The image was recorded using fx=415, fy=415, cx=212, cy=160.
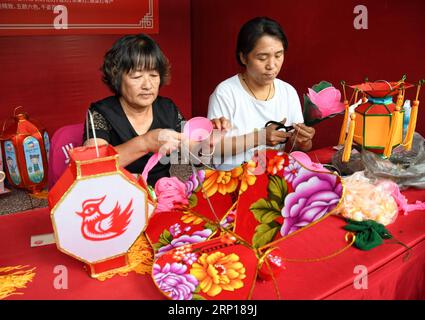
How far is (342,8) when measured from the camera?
7.69 ft

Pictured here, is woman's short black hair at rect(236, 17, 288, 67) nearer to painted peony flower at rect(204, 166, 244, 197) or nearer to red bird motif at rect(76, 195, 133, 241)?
painted peony flower at rect(204, 166, 244, 197)

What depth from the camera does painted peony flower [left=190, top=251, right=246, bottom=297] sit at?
0.81 m

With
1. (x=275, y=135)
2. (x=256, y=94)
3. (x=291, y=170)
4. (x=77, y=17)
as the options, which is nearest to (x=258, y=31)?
(x=256, y=94)

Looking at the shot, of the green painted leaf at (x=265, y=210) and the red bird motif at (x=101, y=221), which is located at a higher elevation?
the red bird motif at (x=101, y=221)

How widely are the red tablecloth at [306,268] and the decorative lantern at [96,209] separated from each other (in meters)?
0.07

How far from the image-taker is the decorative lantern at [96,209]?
0.80 meters

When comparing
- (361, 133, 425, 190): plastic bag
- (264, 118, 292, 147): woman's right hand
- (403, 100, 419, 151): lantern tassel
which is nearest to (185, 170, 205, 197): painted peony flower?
(264, 118, 292, 147): woman's right hand

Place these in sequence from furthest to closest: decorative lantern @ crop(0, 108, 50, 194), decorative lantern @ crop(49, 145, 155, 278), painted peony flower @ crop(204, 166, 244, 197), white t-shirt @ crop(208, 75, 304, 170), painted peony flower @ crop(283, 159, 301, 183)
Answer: decorative lantern @ crop(0, 108, 50, 194)
white t-shirt @ crop(208, 75, 304, 170)
painted peony flower @ crop(204, 166, 244, 197)
painted peony flower @ crop(283, 159, 301, 183)
decorative lantern @ crop(49, 145, 155, 278)

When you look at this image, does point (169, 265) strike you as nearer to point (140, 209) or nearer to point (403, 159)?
point (140, 209)

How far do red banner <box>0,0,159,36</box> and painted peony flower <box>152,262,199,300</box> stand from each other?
2.66 m

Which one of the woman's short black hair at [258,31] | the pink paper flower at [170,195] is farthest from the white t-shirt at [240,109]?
the pink paper flower at [170,195]

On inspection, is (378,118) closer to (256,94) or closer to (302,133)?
(302,133)

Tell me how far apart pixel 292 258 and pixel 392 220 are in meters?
0.38

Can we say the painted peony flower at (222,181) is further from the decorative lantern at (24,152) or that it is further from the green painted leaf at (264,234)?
the decorative lantern at (24,152)
